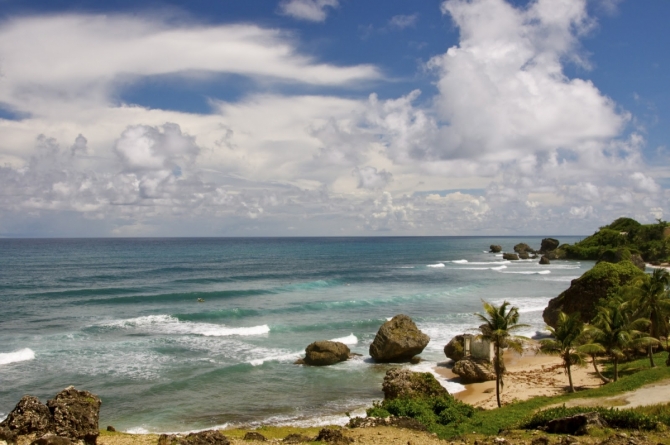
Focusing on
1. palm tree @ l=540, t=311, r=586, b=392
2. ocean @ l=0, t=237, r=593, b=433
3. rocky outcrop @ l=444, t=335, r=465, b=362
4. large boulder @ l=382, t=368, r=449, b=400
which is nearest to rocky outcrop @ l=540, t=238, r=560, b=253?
ocean @ l=0, t=237, r=593, b=433

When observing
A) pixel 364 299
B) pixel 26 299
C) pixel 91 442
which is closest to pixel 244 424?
pixel 91 442

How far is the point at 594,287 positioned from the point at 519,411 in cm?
2191

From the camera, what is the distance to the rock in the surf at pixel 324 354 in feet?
104

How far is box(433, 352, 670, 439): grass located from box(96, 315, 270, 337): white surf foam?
79.0 feet

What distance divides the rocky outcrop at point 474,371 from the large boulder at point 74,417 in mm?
20208

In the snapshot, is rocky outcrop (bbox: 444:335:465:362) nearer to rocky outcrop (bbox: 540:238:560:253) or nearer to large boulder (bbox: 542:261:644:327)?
large boulder (bbox: 542:261:644:327)

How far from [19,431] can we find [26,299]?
4729cm

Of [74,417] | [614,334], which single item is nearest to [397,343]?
[614,334]

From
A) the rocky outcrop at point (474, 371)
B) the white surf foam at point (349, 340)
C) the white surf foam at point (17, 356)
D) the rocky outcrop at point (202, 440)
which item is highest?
the rocky outcrop at point (202, 440)

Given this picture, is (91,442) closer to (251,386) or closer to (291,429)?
(291,429)

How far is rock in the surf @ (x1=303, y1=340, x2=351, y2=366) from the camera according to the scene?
31.6 metres

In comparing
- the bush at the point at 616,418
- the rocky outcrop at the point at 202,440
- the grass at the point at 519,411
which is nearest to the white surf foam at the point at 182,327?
the grass at the point at 519,411

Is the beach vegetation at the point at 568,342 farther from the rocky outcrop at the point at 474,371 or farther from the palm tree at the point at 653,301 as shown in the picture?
the palm tree at the point at 653,301

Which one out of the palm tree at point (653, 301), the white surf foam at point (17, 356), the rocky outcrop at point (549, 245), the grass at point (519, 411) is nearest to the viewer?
the grass at point (519, 411)
